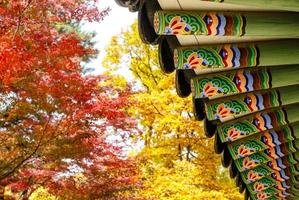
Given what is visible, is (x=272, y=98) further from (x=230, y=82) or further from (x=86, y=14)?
(x=86, y=14)

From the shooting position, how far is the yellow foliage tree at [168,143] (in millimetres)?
10273

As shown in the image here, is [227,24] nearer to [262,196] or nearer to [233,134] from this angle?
[233,134]

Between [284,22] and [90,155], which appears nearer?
[284,22]

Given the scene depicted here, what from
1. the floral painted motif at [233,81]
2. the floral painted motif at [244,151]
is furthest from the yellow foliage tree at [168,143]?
the floral painted motif at [233,81]

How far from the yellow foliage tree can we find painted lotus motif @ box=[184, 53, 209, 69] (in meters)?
7.51

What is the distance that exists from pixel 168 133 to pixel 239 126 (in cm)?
1050

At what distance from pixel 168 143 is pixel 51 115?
619cm

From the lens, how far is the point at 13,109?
7.54 meters

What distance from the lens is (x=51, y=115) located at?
7383 mm

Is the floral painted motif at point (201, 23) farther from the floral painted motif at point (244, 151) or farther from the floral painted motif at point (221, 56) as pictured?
the floral painted motif at point (244, 151)

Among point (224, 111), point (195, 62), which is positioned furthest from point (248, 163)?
point (195, 62)

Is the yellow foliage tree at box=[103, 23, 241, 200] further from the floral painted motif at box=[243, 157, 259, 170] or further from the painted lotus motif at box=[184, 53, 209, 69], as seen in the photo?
the painted lotus motif at box=[184, 53, 209, 69]

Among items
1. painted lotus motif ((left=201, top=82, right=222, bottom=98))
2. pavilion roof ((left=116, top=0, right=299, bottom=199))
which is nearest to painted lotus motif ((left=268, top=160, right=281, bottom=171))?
pavilion roof ((left=116, top=0, right=299, bottom=199))

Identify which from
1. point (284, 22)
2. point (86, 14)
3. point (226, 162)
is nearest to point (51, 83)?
point (86, 14)
